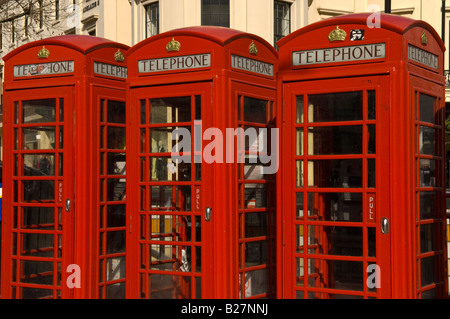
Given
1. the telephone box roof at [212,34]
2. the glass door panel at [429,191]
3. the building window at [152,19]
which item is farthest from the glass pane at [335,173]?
the building window at [152,19]

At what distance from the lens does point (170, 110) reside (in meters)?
6.66

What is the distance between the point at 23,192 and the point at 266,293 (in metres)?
2.63

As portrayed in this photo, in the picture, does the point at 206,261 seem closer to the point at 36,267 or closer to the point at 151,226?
the point at 151,226

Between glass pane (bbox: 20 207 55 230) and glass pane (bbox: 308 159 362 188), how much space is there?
2839mm

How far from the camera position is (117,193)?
7926 mm

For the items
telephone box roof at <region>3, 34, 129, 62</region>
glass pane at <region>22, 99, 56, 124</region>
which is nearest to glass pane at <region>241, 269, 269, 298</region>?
glass pane at <region>22, 99, 56, 124</region>

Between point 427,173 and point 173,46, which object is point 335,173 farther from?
point 173,46

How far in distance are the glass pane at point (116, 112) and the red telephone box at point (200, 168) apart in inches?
35.4

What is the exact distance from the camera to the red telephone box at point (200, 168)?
6.49 metres

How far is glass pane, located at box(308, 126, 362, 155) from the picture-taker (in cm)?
600

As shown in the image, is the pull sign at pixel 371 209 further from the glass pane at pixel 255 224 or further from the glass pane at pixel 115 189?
the glass pane at pixel 115 189

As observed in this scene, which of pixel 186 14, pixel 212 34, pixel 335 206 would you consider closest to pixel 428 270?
pixel 335 206

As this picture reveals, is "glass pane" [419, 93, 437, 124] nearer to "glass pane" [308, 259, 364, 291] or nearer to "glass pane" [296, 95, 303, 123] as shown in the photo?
"glass pane" [296, 95, 303, 123]
